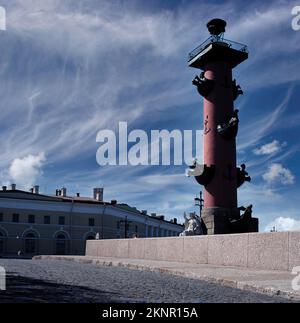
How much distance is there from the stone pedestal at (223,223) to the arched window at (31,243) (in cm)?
3780

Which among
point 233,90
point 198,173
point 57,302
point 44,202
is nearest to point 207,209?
point 198,173

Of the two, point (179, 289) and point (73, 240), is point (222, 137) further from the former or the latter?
point (73, 240)

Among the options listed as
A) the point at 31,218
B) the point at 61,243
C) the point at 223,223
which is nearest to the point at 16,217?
the point at 31,218

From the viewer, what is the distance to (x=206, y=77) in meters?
24.9

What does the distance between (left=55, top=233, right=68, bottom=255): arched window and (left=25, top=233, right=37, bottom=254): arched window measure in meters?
2.65

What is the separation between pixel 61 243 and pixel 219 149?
3878 centimetres

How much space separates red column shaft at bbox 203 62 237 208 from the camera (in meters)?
23.1

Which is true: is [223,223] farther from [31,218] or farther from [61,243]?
[61,243]

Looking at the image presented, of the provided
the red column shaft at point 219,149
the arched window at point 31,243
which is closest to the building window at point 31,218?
the arched window at point 31,243

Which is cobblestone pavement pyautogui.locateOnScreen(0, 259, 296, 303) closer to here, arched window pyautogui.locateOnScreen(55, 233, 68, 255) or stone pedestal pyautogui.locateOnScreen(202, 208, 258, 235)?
stone pedestal pyautogui.locateOnScreen(202, 208, 258, 235)

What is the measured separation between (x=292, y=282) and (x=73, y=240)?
5159 cm

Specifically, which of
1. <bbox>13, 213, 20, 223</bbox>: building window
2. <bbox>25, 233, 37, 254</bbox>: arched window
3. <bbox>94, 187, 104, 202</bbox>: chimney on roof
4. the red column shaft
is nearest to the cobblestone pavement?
the red column shaft

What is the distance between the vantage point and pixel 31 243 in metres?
56.5

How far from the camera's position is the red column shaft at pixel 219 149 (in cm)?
2312
